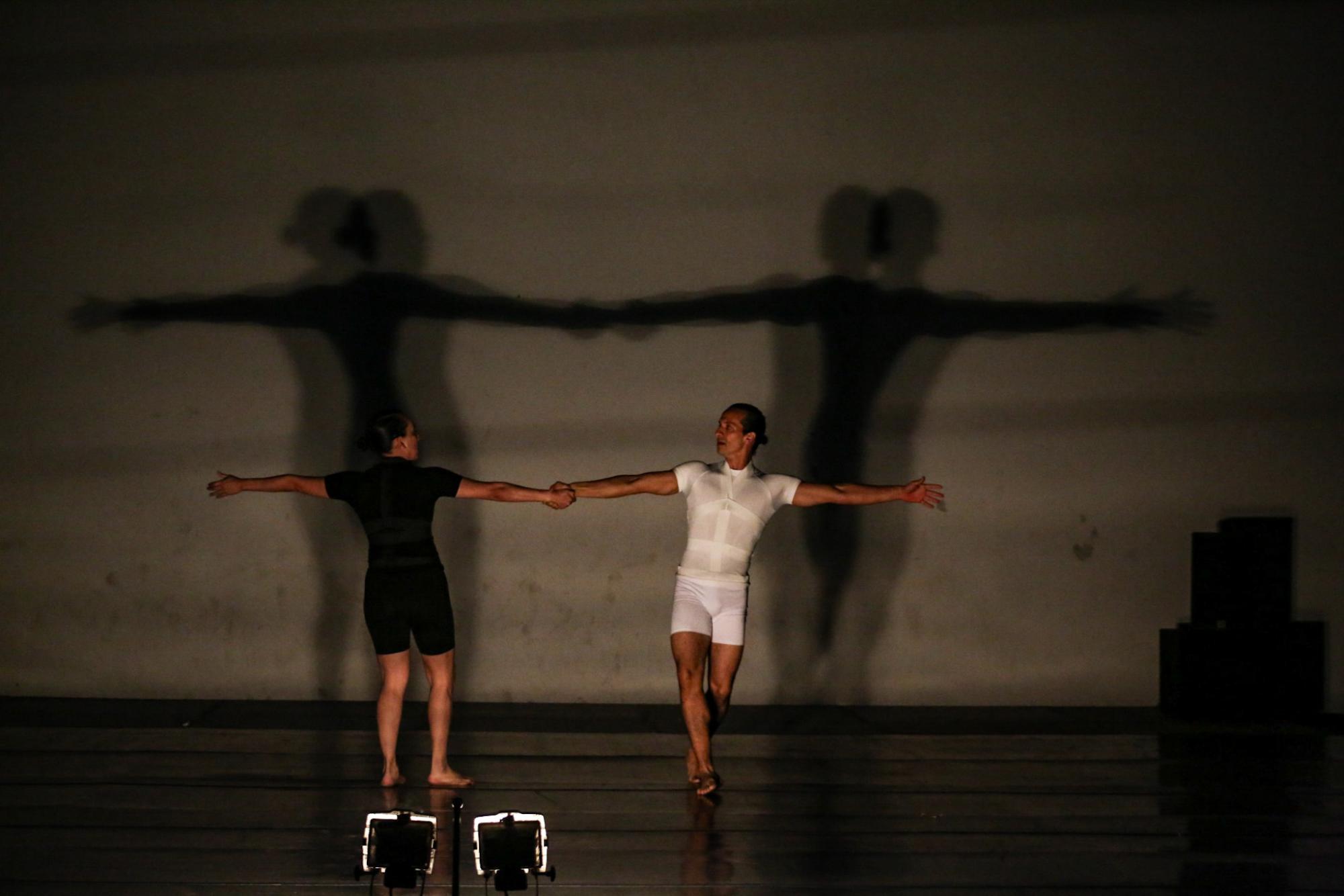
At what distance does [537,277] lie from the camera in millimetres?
8195

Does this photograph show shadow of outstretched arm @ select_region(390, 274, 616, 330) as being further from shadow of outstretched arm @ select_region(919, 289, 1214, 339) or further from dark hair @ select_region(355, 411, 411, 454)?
dark hair @ select_region(355, 411, 411, 454)

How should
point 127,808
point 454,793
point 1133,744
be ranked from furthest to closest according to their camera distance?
1. point 1133,744
2. point 454,793
3. point 127,808

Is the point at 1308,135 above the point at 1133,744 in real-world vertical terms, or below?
above

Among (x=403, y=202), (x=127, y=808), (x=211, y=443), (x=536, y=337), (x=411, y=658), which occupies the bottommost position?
(x=127, y=808)

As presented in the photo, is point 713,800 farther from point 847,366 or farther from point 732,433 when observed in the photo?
point 847,366

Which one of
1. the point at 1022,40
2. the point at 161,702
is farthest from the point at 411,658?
the point at 1022,40

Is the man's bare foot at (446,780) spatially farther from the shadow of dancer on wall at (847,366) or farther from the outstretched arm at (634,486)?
the shadow of dancer on wall at (847,366)

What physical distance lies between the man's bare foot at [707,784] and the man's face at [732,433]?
1226 millimetres

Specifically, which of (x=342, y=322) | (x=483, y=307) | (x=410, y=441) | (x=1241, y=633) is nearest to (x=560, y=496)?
(x=410, y=441)

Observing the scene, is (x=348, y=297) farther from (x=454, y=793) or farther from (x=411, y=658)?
(x=454, y=793)

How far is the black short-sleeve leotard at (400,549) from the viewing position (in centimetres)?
568

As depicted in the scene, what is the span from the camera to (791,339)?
8203 mm

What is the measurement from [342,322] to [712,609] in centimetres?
327

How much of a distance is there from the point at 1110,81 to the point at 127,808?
6.18m
